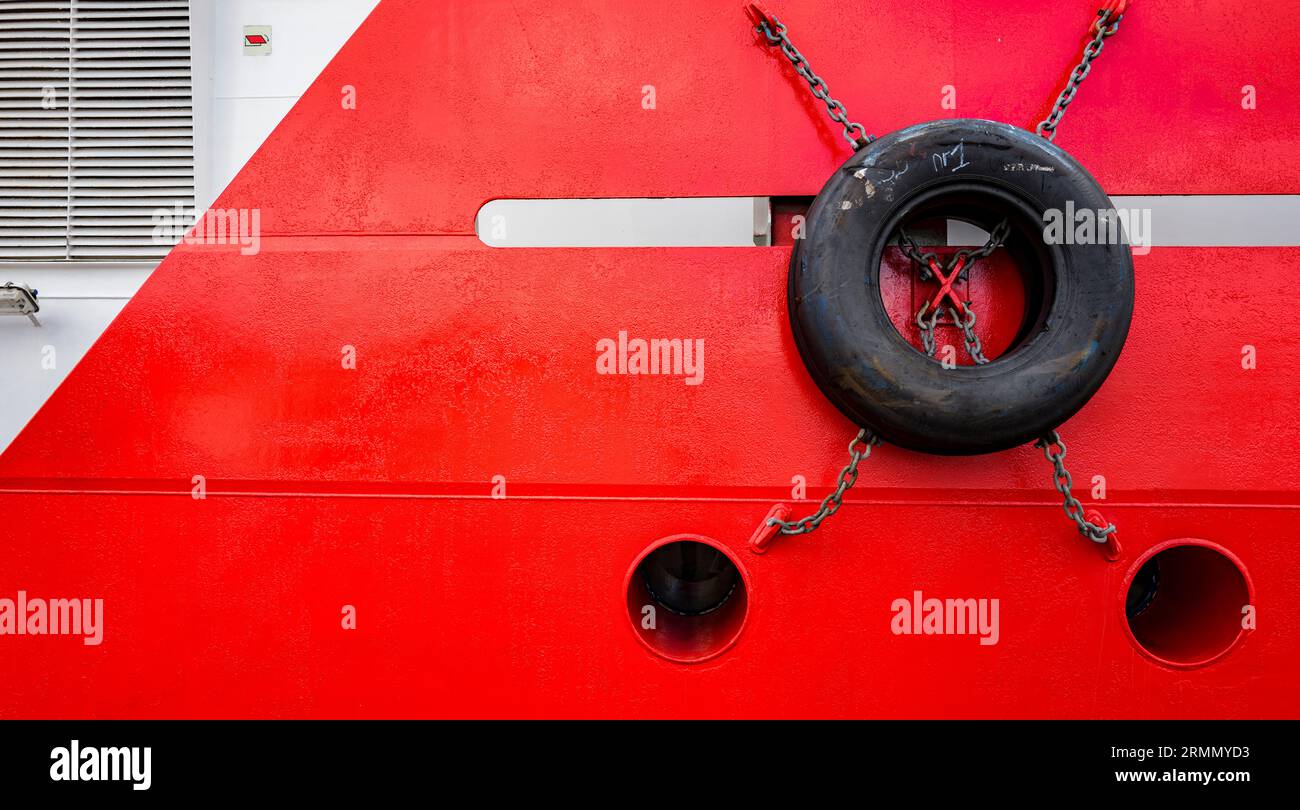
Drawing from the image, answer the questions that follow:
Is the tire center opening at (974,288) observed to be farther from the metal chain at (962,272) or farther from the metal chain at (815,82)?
the metal chain at (815,82)

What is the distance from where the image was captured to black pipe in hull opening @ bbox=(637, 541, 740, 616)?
86.2 inches

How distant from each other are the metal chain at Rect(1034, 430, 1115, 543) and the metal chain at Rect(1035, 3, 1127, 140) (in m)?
0.82

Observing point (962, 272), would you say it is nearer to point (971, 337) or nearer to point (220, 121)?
point (971, 337)

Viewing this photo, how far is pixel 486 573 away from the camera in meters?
1.91

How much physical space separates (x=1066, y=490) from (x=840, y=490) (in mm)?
590

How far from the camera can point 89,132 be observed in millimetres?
2164

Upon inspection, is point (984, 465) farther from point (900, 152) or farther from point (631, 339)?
point (631, 339)
